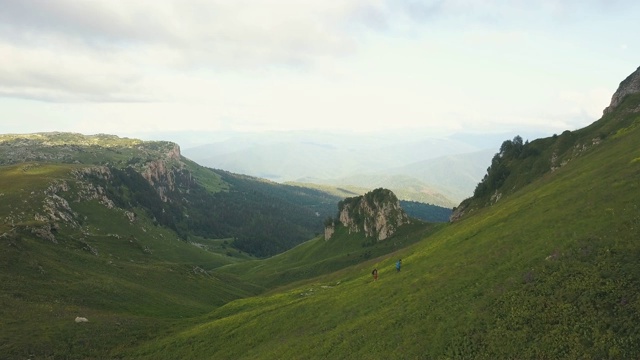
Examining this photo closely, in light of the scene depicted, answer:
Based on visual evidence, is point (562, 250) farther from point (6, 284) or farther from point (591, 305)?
point (6, 284)

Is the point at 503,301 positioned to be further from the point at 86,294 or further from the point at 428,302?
the point at 86,294

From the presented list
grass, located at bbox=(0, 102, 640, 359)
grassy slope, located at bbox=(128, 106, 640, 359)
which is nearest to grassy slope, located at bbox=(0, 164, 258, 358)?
grass, located at bbox=(0, 102, 640, 359)

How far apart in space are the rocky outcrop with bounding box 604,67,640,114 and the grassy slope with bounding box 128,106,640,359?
60.8m

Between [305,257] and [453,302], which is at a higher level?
[453,302]

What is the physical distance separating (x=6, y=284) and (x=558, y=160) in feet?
414

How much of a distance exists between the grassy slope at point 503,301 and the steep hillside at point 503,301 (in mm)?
129

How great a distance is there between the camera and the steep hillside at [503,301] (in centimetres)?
3022

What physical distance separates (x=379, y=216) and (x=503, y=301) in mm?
151246

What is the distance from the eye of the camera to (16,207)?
134 m

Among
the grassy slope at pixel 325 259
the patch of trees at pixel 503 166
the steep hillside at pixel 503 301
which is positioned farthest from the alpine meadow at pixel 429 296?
the grassy slope at pixel 325 259

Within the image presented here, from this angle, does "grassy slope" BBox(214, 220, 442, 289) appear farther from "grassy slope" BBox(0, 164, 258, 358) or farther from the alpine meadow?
the alpine meadow

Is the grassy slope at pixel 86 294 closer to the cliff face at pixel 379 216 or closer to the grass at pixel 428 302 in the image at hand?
the grass at pixel 428 302

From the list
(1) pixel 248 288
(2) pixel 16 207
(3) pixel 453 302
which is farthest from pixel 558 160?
(2) pixel 16 207

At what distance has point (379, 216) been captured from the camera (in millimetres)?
187000
